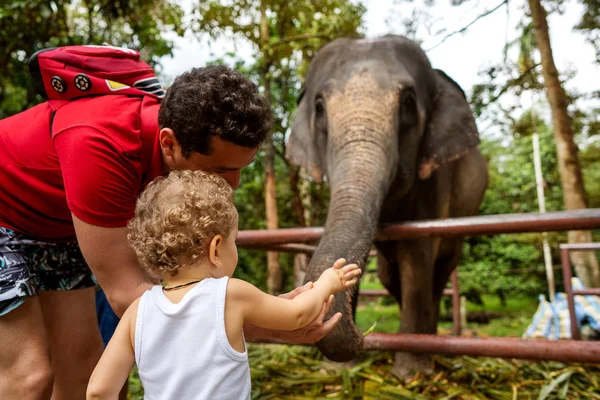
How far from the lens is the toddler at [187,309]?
3.84 feet

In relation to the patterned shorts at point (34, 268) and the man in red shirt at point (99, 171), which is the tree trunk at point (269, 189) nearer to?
the patterned shorts at point (34, 268)

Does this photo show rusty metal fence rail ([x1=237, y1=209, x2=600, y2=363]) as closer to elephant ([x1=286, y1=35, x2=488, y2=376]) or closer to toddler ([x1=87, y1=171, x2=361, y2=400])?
elephant ([x1=286, y1=35, x2=488, y2=376])

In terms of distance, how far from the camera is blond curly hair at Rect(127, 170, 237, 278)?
1178mm

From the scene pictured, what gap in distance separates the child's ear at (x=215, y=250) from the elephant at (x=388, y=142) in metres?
1.20

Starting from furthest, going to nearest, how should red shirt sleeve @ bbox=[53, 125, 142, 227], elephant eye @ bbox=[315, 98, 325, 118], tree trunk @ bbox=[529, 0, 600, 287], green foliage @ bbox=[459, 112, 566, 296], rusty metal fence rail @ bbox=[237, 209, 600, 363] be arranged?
green foliage @ bbox=[459, 112, 566, 296] → tree trunk @ bbox=[529, 0, 600, 287] → elephant eye @ bbox=[315, 98, 325, 118] → rusty metal fence rail @ bbox=[237, 209, 600, 363] → red shirt sleeve @ bbox=[53, 125, 142, 227]

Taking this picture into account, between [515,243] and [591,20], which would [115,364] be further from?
[515,243]

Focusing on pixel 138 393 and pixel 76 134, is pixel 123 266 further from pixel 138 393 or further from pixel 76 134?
pixel 138 393

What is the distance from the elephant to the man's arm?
1.14 meters

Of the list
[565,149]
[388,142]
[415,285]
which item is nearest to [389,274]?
[415,285]

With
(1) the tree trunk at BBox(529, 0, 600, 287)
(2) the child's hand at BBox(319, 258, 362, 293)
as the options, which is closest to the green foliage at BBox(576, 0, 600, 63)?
(1) the tree trunk at BBox(529, 0, 600, 287)

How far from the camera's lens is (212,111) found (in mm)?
1329

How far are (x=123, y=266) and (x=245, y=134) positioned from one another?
1.55ft

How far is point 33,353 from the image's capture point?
157 centimetres

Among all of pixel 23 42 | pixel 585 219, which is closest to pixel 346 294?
pixel 585 219
